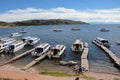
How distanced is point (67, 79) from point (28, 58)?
1016 inches

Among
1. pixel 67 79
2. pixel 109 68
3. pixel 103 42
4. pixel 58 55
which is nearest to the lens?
pixel 67 79

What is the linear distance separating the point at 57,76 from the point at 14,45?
3512cm

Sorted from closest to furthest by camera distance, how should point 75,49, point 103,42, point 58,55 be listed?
point 58,55
point 75,49
point 103,42

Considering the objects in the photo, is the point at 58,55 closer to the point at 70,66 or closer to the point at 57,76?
the point at 70,66

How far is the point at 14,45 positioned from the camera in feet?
227

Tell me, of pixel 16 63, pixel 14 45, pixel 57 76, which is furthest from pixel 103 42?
pixel 57 76

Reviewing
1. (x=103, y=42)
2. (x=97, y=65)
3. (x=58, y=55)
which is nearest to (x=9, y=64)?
(x=58, y=55)

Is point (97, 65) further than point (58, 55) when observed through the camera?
No

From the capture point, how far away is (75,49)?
6644 centimetres

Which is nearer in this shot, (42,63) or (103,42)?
(42,63)

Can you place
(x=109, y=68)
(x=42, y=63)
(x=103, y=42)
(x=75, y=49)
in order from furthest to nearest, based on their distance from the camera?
(x=103, y=42) < (x=75, y=49) < (x=42, y=63) < (x=109, y=68)

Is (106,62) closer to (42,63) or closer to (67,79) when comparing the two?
(42,63)

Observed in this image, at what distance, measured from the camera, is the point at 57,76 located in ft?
122

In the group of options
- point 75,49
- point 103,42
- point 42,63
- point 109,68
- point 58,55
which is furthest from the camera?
point 103,42
